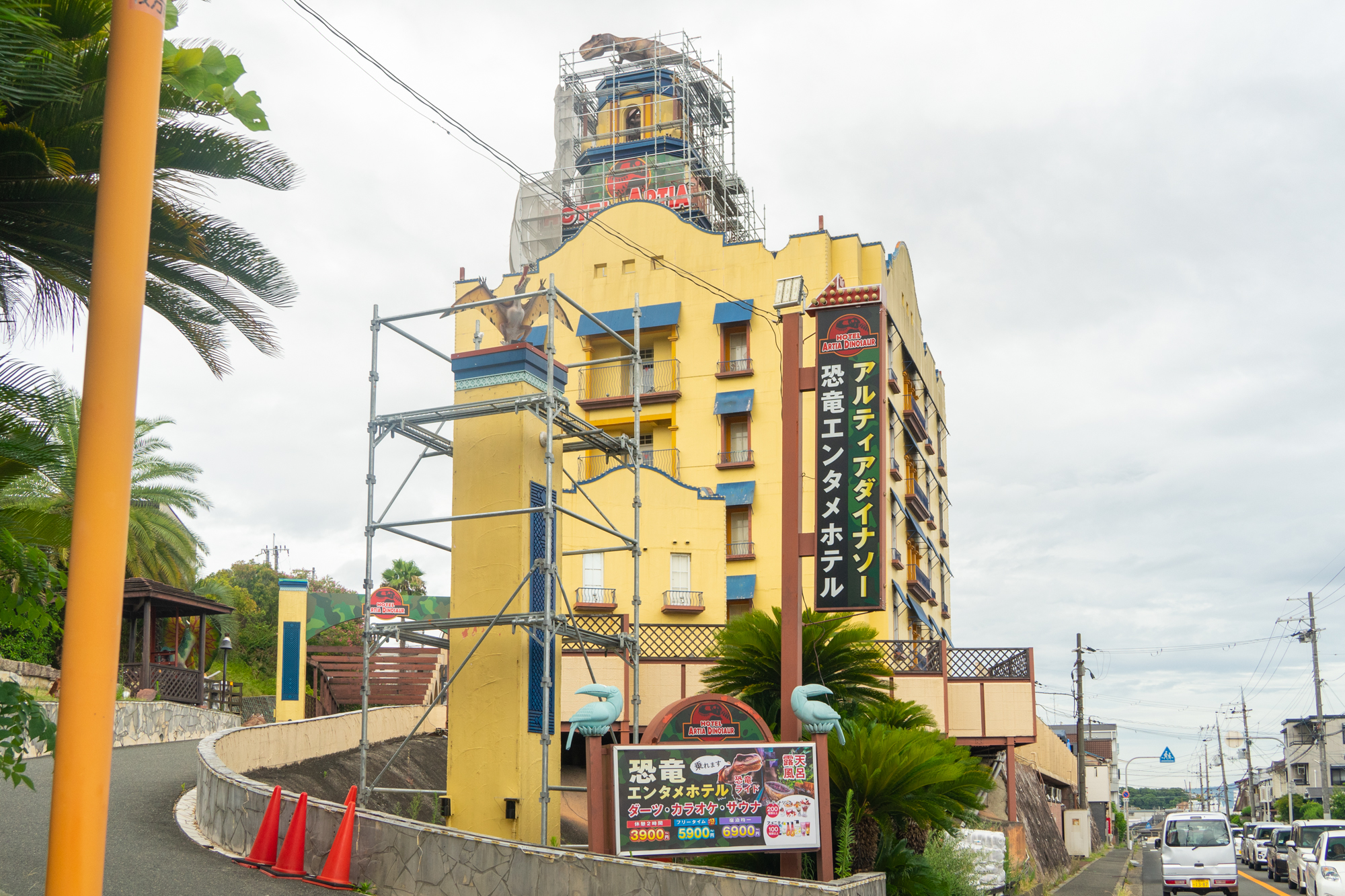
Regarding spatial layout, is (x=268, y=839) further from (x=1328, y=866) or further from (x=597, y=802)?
(x=1328, y=866)

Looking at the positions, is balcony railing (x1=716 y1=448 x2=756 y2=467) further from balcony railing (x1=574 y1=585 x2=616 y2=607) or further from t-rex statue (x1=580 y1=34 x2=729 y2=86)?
t-rex statue (x1=580 y1=34 x2=729 y2=86)

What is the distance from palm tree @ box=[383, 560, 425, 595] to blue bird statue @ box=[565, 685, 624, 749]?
40.6 meters

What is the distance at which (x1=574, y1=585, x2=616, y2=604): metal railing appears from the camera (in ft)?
102

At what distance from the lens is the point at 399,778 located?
22.7m

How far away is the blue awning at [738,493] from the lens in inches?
1436

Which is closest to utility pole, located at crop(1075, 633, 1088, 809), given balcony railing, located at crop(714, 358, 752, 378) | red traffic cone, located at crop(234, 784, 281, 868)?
balcony railing, located at crop(714, 358, 752, 378)

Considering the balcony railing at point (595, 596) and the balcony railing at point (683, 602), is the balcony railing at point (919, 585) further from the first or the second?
the balcony railing at point (595, 596)

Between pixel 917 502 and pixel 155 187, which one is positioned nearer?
pixel 155 187

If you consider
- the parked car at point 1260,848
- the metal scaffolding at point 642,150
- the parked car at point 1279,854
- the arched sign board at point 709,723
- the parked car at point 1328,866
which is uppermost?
the metal scaffolding at point 642,150

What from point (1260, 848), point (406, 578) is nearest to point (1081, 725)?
point (1260, 848)

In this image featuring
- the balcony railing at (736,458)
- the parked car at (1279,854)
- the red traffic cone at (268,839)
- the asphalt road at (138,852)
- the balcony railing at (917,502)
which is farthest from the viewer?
the balcony railing at (917,502)

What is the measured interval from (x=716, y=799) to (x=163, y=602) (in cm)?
2184

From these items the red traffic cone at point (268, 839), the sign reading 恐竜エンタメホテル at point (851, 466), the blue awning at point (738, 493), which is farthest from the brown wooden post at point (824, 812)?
the blue awning at point (738, 493)

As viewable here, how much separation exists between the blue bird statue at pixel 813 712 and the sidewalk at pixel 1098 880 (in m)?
13.9
